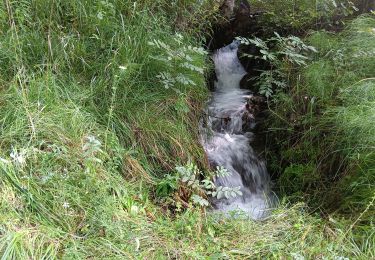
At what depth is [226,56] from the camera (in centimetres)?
486

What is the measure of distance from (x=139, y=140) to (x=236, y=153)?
1182mm

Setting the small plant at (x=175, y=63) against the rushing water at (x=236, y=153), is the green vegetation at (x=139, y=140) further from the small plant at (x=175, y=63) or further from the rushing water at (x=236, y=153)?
the rushing water at (x=236, y=153)

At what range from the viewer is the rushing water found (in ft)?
10.2

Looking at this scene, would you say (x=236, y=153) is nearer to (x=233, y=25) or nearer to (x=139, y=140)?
(x=139, y=140)

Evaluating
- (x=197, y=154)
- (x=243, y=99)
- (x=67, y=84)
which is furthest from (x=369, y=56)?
(x=67, y=84)

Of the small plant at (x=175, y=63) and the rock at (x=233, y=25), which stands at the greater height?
the rock at (x=233, y=25)

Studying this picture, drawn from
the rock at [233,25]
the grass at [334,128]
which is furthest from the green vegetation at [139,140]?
the rock at [233,25]

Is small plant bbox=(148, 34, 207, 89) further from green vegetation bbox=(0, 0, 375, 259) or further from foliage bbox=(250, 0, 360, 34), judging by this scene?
foliage bbox=(250, 0, 360, 34)

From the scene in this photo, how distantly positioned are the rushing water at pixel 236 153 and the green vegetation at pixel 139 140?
0.72 ft

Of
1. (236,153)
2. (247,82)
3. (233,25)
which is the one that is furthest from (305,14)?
(236,153)

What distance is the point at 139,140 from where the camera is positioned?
8.67 ft

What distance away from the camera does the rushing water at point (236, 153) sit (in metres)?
3.10

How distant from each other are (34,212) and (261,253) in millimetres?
1255

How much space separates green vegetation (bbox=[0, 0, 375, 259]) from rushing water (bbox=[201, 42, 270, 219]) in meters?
0.22
